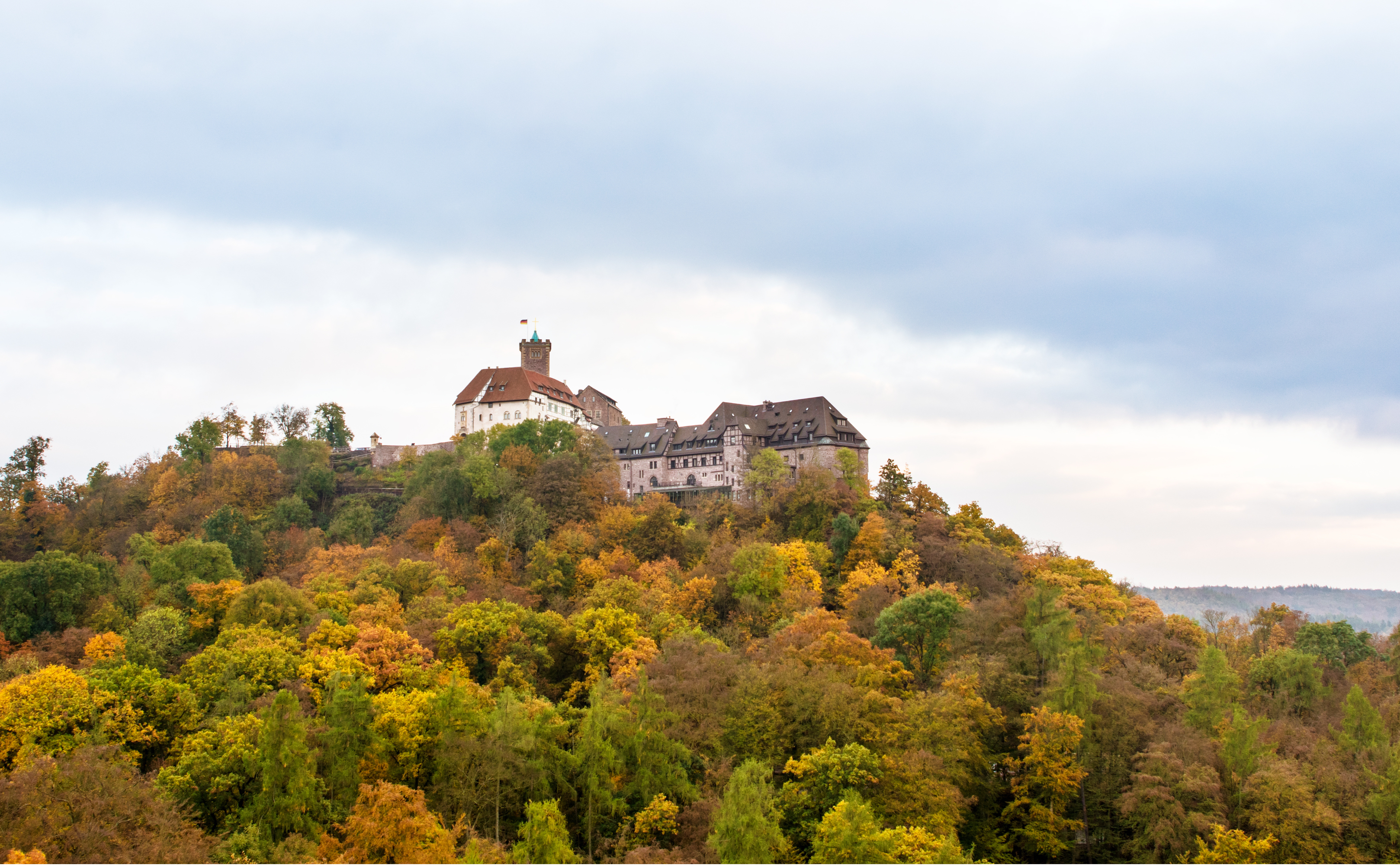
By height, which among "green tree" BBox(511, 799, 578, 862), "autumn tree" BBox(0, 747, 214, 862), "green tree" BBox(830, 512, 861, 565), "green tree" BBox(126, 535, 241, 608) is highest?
"green tree" BBox(830, 512, 861, 565)

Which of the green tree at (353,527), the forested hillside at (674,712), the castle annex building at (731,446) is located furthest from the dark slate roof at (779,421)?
the green tree at (353,527)

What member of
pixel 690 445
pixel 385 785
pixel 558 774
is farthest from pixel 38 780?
pixel 690 445

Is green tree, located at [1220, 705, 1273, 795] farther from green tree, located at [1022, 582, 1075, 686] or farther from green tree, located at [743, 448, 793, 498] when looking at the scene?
green tree, located at [743, 448, 793, 498]

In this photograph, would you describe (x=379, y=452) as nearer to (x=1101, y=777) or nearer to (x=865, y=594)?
(x=865, y=594)

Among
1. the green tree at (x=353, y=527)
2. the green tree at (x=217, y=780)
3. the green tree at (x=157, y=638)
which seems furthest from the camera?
the green tree at (x=353, y=527)

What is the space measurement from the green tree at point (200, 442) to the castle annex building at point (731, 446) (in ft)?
115

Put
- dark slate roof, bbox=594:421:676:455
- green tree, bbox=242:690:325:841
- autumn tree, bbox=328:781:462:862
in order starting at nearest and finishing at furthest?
1. autumn tree, bbox=328:781:462:862
2. green tree, bbox=242:690:325:841
3. dark slate roof, bbox=594:421:676:455

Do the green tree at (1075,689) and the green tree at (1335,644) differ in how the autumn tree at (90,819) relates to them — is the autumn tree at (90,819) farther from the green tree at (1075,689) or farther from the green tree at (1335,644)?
the green tree at (1335,644)

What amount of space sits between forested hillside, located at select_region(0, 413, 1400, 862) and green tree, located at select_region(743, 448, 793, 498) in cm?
724

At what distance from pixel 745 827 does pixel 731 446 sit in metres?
52.6

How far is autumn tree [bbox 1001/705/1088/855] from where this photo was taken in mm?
42250

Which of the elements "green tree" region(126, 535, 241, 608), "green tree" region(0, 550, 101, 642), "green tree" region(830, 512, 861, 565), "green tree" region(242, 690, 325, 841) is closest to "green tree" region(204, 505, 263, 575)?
"green tree" region(126, 535, 241, 608)

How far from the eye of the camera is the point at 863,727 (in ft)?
138

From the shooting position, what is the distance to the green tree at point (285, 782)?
38.0 meters
